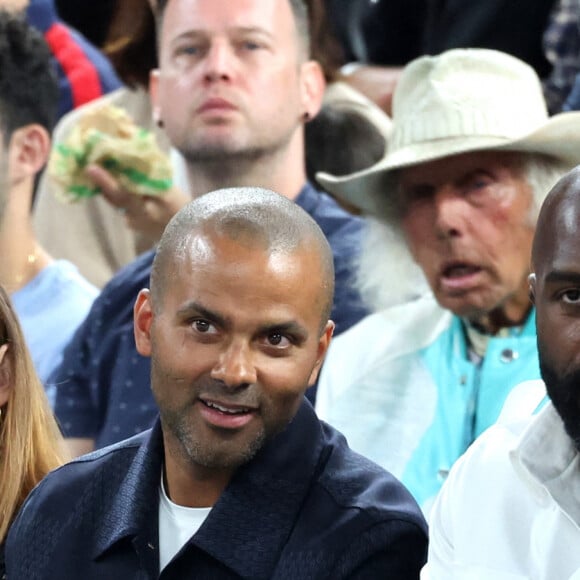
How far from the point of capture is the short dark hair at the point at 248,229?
176cm

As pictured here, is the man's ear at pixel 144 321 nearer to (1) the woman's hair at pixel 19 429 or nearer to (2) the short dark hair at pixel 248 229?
(2) the short dark hair at pixel 248 229

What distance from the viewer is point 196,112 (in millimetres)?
2994

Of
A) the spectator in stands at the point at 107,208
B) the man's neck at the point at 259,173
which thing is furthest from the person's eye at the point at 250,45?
the spectator in stands at the point at 107,208

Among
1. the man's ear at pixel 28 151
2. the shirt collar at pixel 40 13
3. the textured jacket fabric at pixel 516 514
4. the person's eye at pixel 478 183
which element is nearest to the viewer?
the textured jacket fabric at pixel 516 514

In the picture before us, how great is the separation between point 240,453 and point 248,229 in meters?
0.29

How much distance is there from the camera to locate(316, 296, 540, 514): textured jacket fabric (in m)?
2.46

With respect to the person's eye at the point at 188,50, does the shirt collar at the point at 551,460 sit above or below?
below

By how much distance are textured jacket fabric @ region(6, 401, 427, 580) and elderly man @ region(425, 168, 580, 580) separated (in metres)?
0.08

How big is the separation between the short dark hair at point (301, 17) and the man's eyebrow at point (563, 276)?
5.51 feet

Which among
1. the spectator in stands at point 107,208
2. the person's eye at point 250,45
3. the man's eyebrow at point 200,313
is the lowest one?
the spectator in stands at point 107,208

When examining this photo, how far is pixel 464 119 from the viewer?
2.61 m

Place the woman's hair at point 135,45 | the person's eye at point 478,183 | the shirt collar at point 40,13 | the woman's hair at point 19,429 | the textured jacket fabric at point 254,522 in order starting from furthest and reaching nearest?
the shirt collar at point 40,13
the woman's hair at point 135,45
the person's eye at point 478,183
the woman's hair at point 19,429
the textured jacket fabric at point 254,522

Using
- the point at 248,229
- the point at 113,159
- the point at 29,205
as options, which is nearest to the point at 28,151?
the point at 29,205

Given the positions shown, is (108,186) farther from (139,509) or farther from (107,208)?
(139,509)
